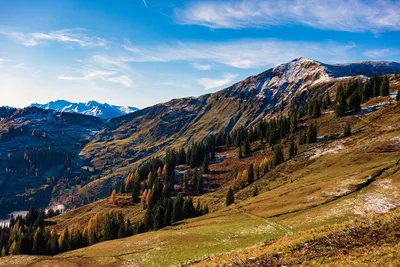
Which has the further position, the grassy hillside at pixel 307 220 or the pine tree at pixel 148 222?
the pine tree at pixel 148 222

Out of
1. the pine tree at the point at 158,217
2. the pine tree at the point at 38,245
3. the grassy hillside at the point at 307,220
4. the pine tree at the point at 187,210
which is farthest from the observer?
the pine tree at the point at 187,210

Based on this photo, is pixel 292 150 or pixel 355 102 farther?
pixel 355 102

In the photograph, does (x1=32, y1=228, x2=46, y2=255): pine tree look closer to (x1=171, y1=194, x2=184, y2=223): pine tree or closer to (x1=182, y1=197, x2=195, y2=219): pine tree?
(x1=171, y1=194, x2=184, y2=223): pine tree

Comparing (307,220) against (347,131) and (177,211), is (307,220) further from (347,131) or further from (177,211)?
(347,131)

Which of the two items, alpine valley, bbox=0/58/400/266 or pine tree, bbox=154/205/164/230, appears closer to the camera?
alpine valley, bbox=0/58/400/266

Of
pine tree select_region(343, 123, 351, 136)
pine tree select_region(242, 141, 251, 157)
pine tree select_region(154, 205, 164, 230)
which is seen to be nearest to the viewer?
pine tree select_region(154, 205, 164, 230)

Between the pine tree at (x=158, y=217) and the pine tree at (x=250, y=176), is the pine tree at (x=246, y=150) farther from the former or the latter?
the pine tree at (x=158, y=217)

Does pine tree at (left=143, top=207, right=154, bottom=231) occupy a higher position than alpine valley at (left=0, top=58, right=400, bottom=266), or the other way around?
alpine valley at (left=0, top=58, right=400, bottom=266)

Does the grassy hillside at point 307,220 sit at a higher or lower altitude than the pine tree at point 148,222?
higher

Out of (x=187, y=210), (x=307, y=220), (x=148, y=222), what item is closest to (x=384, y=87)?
(x=187, y=210)

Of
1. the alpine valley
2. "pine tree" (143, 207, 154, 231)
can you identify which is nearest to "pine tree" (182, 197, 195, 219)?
the alpine valley

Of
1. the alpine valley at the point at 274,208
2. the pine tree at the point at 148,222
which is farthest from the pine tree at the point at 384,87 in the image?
the pine tree at the point at 148,222

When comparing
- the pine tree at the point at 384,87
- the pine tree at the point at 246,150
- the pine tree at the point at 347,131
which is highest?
the pine tree at the point at 384,87

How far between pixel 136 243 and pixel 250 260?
45008 mm
